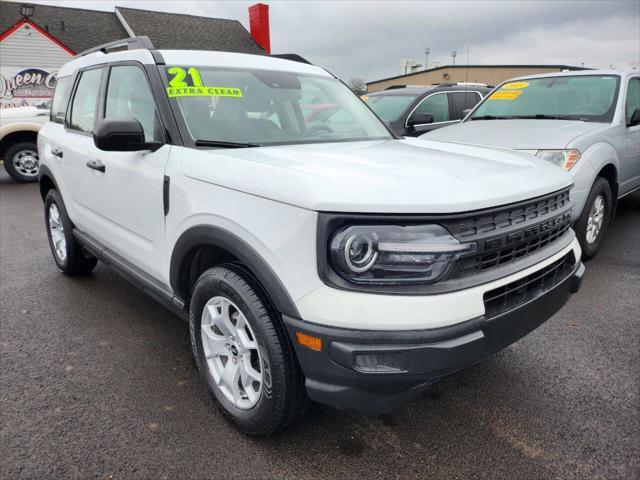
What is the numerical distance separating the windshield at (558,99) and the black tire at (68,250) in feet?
15.3

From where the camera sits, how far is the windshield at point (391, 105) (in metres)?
7.64

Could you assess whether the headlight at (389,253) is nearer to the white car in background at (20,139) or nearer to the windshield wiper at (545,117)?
the windshield wiper at (545,117)

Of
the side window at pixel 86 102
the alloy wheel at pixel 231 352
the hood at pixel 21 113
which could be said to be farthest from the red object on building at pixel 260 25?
the alloy wheel at pixel 231 352

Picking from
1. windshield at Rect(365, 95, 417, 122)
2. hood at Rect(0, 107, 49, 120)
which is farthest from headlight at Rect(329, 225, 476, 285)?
hood at Rect(0, 107, 49, 120)

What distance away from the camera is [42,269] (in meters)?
4.73

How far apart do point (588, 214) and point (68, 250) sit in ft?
15.3

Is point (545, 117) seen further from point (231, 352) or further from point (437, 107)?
point (231, 352)

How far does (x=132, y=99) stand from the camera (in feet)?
10.0

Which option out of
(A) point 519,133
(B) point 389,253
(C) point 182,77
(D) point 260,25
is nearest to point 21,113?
(C) point 182,77

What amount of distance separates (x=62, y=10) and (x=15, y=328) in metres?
28.0

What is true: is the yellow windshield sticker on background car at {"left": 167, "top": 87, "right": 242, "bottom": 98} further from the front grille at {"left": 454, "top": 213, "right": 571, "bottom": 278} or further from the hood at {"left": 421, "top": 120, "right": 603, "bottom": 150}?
the hood at {"left": 421, "top": 120, "right": 603, "bottom": 150}

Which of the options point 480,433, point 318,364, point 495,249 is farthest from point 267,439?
point 495,249

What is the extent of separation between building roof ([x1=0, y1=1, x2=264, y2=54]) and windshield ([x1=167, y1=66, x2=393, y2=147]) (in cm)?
2323

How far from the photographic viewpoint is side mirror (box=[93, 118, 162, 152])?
245 cm
